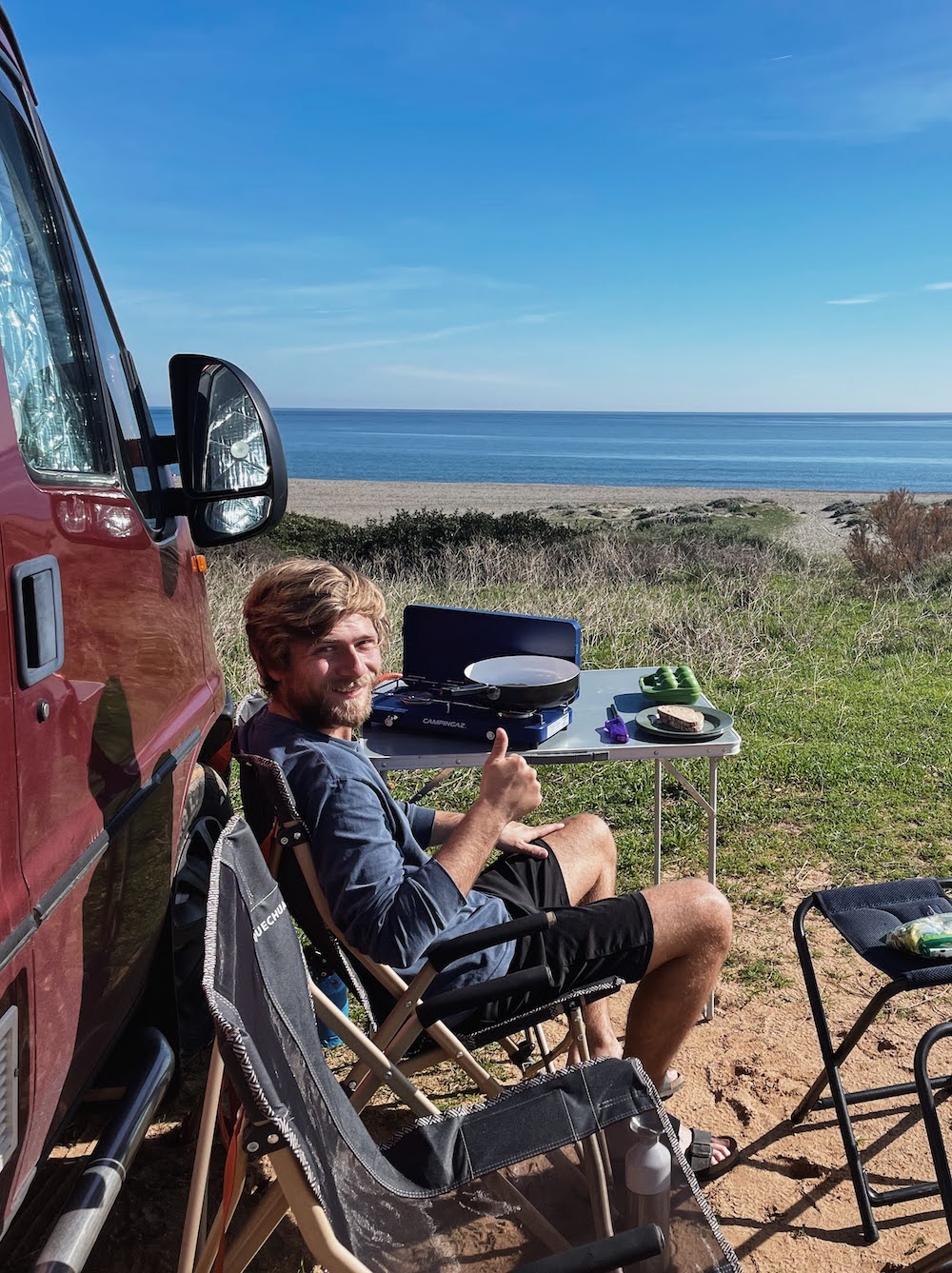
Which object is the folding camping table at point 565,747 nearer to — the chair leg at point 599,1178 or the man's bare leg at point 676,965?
the man's bare leg at point 676,965

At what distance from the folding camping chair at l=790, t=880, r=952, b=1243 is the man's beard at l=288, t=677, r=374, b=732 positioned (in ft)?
4.10

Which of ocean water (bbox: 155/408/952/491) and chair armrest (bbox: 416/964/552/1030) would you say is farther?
ocean water (bbox: 155/408/952/491)

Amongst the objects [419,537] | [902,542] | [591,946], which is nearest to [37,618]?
[591,946]

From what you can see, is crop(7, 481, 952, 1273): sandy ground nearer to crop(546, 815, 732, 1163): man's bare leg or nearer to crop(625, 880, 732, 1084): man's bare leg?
crop(546, 815, 732, 1163): man's bare leg

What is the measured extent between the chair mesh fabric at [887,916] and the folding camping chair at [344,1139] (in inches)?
30.4

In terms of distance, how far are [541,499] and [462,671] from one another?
3555cm

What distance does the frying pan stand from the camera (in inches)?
124

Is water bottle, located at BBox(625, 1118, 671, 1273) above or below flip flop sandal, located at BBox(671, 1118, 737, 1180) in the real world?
above

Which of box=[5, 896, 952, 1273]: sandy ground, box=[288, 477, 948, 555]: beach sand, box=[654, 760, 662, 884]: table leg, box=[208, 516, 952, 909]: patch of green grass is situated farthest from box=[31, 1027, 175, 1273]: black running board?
box=[288, 477, 948, 555]: beach sand

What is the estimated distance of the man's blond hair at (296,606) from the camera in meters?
2.56

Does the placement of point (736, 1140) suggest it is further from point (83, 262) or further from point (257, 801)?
point (83, 262)

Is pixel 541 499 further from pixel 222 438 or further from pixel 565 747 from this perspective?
pixel 222 438

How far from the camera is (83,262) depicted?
7.38 feet

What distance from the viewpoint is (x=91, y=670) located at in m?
1.67
